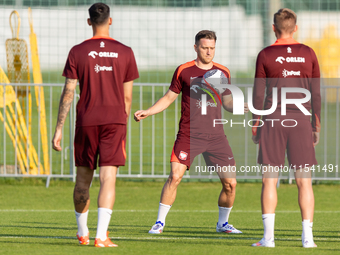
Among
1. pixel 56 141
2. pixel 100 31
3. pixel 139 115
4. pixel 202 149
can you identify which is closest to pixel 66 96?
pixel 56 141

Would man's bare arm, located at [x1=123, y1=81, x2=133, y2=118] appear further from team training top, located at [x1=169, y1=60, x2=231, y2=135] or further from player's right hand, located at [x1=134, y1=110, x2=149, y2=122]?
team training top, located at [x1=169, y1=60, x2=231, y2=135]

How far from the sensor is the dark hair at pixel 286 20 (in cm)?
520

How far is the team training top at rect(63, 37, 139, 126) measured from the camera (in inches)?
203

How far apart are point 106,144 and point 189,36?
718cm

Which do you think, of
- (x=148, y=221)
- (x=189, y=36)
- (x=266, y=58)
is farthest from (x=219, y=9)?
(x=266, y=58)

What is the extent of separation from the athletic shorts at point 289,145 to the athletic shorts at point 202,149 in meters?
1.24

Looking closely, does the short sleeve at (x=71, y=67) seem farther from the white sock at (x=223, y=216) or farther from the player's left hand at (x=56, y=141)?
the white sock at (x=223, y=216)

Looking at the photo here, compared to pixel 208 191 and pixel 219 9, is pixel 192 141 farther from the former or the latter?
pixel 219 9

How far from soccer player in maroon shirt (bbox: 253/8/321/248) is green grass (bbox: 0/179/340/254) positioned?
0.37 meters

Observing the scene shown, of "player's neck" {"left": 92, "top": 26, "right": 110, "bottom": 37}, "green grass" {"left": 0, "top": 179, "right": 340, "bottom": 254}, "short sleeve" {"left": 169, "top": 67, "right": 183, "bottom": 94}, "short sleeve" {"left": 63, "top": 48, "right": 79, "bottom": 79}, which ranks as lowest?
"green grass" {"left": 0, "top": 179, "right": 340, "bottom": 254}

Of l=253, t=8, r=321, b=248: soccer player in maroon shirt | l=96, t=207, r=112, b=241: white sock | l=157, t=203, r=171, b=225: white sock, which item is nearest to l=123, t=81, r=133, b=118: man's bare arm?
l=96, t=207, r=112, b=241: white sock

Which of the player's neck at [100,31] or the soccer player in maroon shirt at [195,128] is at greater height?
the player's neck at [100,31]

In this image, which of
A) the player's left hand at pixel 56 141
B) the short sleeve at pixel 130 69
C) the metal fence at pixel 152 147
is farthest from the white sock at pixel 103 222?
the metal fence at pixel 152 147

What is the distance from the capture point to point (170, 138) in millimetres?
12000
